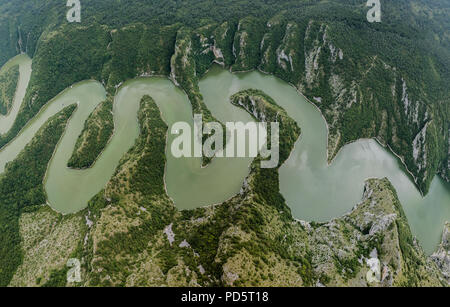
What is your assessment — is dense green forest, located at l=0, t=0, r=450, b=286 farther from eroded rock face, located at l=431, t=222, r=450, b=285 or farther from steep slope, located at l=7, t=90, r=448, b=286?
eroded rock face, located at l=431, t=222, r=450, b=285

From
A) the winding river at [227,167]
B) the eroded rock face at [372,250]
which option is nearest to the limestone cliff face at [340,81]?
the winding river at [227,167]

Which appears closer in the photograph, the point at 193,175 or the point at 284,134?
the point at 193,175

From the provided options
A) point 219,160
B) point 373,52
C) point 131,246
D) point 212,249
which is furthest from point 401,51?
point 131,246

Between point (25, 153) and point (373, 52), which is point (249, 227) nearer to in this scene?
point (25, 153)

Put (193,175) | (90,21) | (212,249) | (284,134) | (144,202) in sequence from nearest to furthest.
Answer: (212,249), (144,202), (193,175), (284,134), (90,21)

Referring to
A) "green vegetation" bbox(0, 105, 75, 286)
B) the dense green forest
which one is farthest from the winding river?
the dense green forest

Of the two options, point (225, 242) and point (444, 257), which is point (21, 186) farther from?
point (444, 257)
